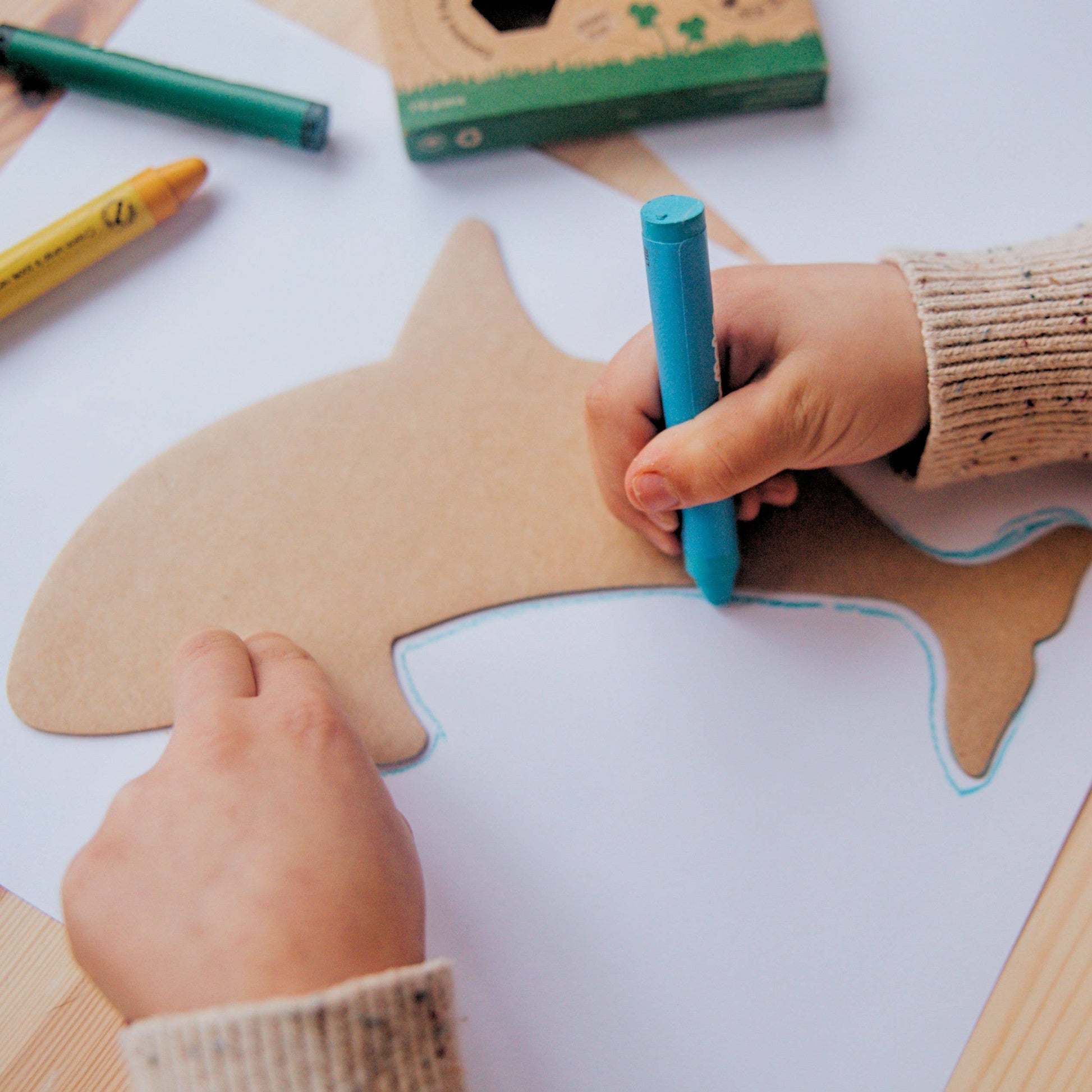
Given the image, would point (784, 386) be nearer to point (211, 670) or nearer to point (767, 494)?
point (767, 494)

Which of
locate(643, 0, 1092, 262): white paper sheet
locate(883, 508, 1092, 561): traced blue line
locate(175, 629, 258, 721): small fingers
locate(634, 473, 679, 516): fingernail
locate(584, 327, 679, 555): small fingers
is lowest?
locate(883, 508, 1092, 561): traced blue line

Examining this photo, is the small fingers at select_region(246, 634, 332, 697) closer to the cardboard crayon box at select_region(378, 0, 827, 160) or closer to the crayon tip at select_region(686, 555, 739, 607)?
the crayon tip at select_region(686, 555, 739, 607)

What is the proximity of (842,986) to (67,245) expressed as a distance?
23.6 inches

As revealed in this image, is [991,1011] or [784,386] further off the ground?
[784,386]

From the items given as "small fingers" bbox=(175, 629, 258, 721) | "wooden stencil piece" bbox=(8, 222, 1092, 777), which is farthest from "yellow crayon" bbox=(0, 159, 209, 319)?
"small fingers" bbox=(175, 629, 258, 721)

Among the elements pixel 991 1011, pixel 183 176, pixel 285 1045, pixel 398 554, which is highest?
pixel 183 176

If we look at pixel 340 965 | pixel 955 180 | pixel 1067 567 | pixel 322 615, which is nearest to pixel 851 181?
pixel 955 180

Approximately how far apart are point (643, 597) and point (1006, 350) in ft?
0.75

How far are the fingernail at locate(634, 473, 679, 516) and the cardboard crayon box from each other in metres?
0.27

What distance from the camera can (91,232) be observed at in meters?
0.59

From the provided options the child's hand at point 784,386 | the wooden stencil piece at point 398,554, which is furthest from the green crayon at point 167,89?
the child's hand at point 784,386

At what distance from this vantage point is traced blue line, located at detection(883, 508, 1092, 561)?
0.54m

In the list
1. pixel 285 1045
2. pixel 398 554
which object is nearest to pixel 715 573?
pixel 398 554

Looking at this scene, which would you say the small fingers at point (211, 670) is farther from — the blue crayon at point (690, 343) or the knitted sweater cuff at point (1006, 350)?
the knitted sweater cuff at point (1006, 350)
